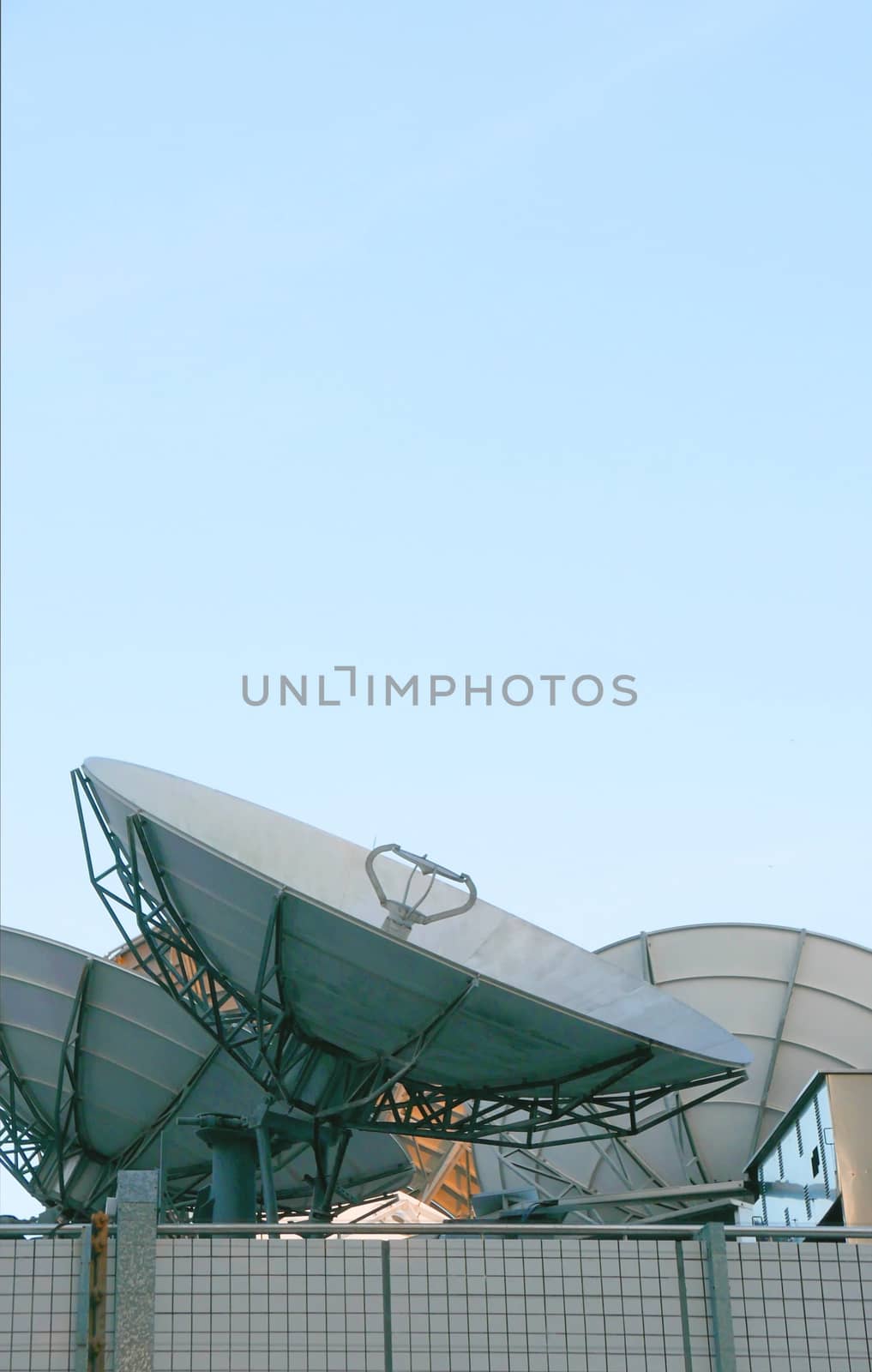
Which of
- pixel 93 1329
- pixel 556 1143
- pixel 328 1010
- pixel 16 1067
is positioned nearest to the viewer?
pixel 93 1329

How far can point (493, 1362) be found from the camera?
1472 centimetres

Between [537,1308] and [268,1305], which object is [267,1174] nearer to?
[268,1305]

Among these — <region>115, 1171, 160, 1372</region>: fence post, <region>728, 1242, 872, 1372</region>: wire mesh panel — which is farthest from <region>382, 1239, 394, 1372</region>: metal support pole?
<region>728, 1242, 872, 1372</region>: wire mesh panel

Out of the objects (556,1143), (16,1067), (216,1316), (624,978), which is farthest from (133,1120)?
(216,1316)

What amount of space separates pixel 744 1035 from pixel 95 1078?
1403cm

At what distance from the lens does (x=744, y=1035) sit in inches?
1490

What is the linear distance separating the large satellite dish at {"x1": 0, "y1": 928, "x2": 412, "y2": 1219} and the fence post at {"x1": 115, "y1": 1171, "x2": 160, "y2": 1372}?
1881 cm

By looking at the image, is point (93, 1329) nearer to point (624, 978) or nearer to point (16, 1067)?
point (624, 978)

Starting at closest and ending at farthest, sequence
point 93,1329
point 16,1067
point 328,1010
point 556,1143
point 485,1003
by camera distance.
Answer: point 93,1329
point 485,1003
point 328,1010
point 556,1143
point 16,1067

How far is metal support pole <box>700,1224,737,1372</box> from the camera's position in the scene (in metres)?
14.6

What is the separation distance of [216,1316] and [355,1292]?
1191 mm

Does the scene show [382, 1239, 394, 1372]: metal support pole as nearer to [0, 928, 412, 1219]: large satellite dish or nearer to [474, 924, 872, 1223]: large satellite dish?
[0, 928, 412, 1219]: large satellite dish

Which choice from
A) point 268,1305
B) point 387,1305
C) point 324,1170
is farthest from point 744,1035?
point 268,1305

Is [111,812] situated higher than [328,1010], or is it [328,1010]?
[111,812]
